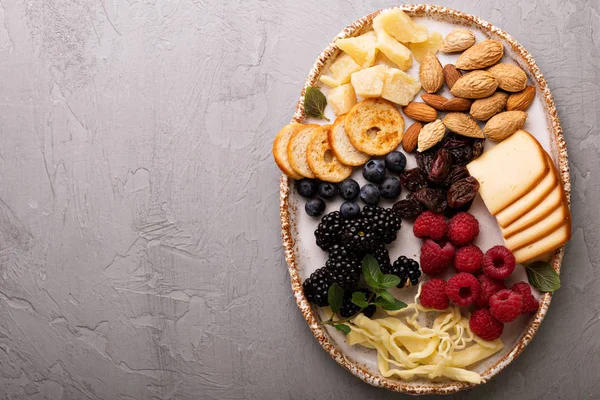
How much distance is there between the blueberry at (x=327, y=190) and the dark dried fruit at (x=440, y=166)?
0.30 meters

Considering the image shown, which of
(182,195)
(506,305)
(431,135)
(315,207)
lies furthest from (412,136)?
(182,195)

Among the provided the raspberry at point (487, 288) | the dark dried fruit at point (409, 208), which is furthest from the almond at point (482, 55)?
the raspberry at point (487, 288)

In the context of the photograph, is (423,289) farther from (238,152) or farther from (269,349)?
(238,152)

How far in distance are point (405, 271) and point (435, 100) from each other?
1.80 ft

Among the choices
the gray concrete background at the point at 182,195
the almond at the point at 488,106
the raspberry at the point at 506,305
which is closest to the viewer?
the raspberry at the point at 506,305

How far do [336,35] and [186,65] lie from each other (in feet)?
1.74

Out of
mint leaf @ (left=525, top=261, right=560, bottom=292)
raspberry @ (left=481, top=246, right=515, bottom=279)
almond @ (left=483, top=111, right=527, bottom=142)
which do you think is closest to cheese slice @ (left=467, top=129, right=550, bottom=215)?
almond @ (left=483, top=111, right=527, bottom=142)

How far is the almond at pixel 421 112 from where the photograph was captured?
1842mm

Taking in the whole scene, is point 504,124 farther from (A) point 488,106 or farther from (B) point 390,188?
(B) point 390,188

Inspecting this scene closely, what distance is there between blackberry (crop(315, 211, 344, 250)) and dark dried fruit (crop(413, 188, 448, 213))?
26cm

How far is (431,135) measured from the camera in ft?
5.93

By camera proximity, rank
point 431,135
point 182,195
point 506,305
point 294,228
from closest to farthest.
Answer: point 506,305
point 431,135
point 294,228
point 182,195

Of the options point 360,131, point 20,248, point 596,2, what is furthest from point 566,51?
point 20,248

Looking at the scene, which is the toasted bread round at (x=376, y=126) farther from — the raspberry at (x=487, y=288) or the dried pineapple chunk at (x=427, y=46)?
the raspberry at (x=487, y=288)
